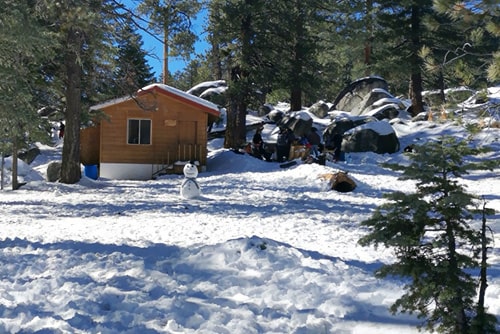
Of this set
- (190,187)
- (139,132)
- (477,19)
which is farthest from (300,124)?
(477,19)

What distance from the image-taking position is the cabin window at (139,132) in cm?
2030

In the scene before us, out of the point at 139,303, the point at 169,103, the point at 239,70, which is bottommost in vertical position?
the point at 139,303

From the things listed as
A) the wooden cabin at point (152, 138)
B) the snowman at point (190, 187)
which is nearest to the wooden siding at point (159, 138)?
the wooden cabin at point (152, 138)

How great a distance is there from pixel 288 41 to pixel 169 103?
6.37m

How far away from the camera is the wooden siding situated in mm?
20062

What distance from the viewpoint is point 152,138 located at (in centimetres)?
2025

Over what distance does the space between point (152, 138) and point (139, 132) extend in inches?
24.6

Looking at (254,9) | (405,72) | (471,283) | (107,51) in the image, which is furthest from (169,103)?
(471,283)

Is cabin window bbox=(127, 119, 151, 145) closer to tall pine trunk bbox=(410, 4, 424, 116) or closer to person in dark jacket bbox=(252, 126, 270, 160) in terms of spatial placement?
person in dark jacket bbox=(252, 126, 270, 160)

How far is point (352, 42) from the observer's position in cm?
2667

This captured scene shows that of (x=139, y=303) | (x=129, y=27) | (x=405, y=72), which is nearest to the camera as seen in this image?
(x=139, y=303)

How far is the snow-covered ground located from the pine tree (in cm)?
81

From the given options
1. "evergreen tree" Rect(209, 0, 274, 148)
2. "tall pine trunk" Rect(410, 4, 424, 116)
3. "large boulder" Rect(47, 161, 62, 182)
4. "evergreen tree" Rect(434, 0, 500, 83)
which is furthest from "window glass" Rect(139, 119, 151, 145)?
"evergreen tree" Rect(434, 0, 500, 83)

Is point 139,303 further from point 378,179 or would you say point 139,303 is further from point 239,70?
point 239,70
